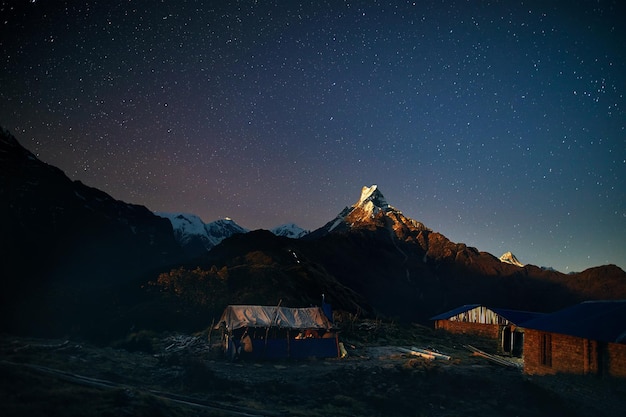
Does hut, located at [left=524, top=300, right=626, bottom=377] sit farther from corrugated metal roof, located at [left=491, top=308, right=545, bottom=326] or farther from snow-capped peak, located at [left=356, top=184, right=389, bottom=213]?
snow-capped peak, located at [left=356, top=184, right=389, bottom=213]

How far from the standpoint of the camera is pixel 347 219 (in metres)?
183

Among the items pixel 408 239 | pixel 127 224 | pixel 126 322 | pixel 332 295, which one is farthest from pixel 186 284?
pixel 408 239

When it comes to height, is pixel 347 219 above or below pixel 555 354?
above

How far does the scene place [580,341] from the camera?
22391mm

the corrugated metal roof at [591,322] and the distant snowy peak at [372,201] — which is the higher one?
the distant snowy peak at [372,201]

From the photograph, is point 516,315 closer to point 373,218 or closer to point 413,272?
point 413,272

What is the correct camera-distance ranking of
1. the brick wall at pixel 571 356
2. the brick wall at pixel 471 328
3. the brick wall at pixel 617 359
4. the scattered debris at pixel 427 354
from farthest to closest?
the brick wall at pixel 471 328 → the scattered debris at pixel 427 354 → the brick wall at pixel 571 356 → the brick wall at pixel 617 359

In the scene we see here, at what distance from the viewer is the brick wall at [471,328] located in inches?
1976

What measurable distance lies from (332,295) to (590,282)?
281ft

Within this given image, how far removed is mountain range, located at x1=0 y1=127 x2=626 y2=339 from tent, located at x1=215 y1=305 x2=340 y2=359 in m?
14.7

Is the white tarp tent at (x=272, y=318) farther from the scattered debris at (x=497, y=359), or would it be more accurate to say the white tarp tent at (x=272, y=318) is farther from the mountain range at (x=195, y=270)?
the mountain range at (x=195, y=270)

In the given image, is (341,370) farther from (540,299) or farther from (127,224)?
(127,224)

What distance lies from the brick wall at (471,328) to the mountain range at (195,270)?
15.2 meters

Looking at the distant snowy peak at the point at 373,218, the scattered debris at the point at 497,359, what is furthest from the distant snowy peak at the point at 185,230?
the scattered debris at the point at 497,359
